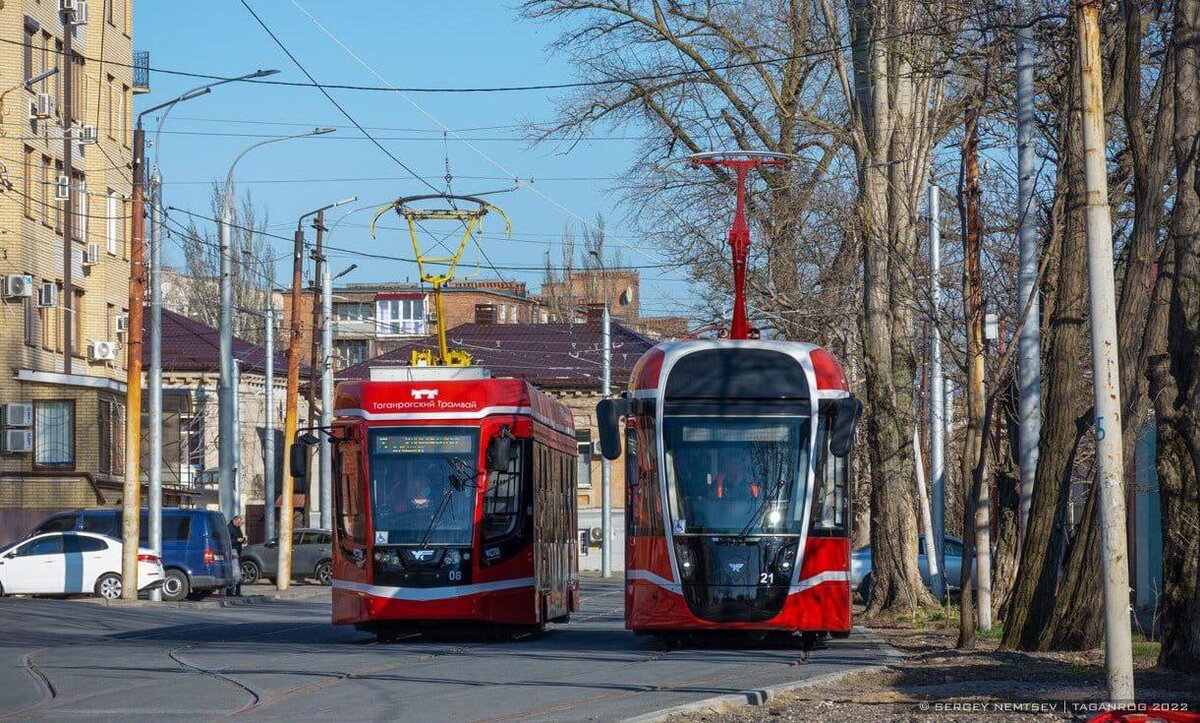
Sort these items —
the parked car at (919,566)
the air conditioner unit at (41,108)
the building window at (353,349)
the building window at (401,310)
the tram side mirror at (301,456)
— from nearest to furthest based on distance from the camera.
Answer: the tram side mirror at (301,456) → the parked car at (919,566) → the air conditioner unit at (41,108) → the building window at (353,349) → the building window at (401,310)

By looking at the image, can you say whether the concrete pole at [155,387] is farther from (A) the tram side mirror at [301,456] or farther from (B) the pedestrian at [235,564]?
(A) the tram side mirror at [301,456]

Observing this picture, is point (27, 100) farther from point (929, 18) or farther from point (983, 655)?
point (983, 655)

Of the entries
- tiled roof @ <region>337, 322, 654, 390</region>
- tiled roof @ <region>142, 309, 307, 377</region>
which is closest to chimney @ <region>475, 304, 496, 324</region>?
tiled roof @ <region>337, 322, 654, 390</region>

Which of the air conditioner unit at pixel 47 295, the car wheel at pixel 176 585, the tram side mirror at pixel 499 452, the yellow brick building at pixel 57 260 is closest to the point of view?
the tram side mirror at pixel 499 452

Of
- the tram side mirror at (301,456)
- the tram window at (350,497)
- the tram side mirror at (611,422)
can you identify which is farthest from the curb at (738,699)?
the tram side mirror at (301,456)

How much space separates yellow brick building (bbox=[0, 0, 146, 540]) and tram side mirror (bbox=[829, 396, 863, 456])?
89.5ft

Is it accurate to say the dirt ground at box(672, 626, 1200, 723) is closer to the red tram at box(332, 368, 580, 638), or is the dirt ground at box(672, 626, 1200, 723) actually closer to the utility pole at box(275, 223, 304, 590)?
the red tram at box(332, 368, 580, 638)

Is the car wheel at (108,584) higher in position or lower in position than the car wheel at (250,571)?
higher

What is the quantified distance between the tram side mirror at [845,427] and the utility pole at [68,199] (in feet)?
102

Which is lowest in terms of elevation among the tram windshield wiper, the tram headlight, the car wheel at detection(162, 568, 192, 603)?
the car wheel at detection(162, 568, 192, 603)

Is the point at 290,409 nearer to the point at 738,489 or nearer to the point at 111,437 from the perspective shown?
A: the point at 111,437

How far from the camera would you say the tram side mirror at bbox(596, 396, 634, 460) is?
1656 centimetres

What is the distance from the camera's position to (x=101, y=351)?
45844 mm

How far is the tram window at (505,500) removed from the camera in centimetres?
1889
